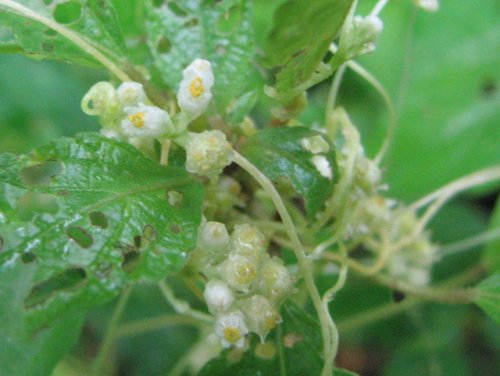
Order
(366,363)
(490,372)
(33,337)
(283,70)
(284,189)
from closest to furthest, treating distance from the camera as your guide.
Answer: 1. (33,337)
2. (283,70)
3. (284,189)
4. (490,372)
5. (366,363)

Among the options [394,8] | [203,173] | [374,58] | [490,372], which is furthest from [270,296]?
[394,8]

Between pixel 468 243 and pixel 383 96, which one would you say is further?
pixel 468 243

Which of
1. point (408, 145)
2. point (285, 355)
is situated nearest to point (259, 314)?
point (285, 355)

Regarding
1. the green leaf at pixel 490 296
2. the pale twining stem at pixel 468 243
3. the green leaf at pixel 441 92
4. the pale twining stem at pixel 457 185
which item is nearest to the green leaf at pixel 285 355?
the green leaf at pixel 490 296

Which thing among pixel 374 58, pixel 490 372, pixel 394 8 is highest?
pixel 394 8

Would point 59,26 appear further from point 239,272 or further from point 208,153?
point 239,272

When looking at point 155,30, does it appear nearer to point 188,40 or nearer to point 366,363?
point 188,40
